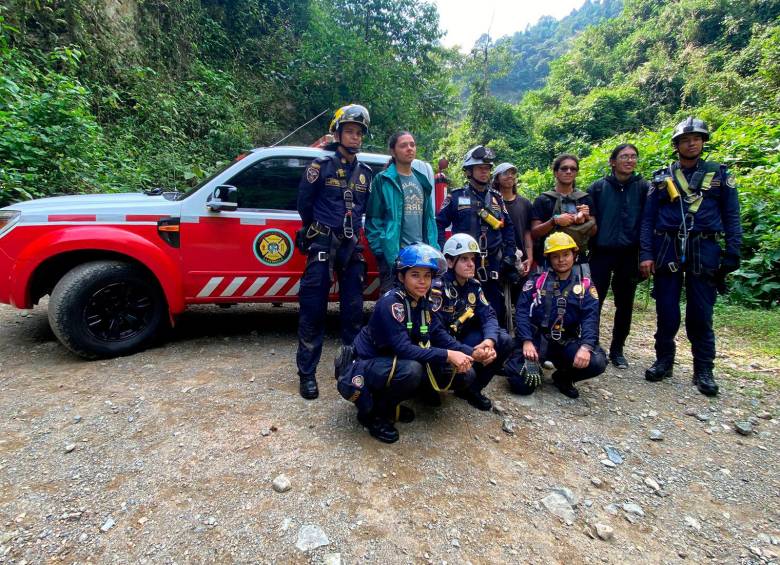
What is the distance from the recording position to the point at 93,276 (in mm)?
3471

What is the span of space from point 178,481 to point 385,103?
13.6 meters

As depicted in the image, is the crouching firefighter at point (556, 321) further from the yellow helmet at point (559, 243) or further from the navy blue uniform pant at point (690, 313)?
the navy blue uniform pant at point (690, 313)

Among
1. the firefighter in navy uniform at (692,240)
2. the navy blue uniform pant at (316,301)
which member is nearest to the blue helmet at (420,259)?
the navy blue uniform pant at (316,301)

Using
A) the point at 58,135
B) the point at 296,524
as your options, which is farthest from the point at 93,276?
the point at 58,135

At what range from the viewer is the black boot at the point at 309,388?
314cm

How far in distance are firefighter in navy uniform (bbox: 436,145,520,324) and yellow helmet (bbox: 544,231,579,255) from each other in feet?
1.36

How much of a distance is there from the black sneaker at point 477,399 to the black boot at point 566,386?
69cm

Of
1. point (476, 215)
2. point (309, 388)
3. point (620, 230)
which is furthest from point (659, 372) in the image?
point (309, 388)

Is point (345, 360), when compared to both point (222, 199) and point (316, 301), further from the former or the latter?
point (222, 199)

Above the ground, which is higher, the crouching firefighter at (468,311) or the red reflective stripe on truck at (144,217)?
the red reflective stripe on truck at (144,217)

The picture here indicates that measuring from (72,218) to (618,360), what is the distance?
16.3ft

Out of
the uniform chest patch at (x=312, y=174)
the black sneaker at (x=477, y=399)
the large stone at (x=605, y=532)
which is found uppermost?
the uniform chest patch at (x=312, y=174)

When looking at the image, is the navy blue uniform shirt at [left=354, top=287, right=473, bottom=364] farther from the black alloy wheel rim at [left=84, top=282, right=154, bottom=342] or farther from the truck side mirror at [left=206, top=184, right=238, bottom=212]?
the black alloy wheel rim at [left=84, top=282, right=154, bottom=342]

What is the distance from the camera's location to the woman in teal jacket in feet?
11.0
